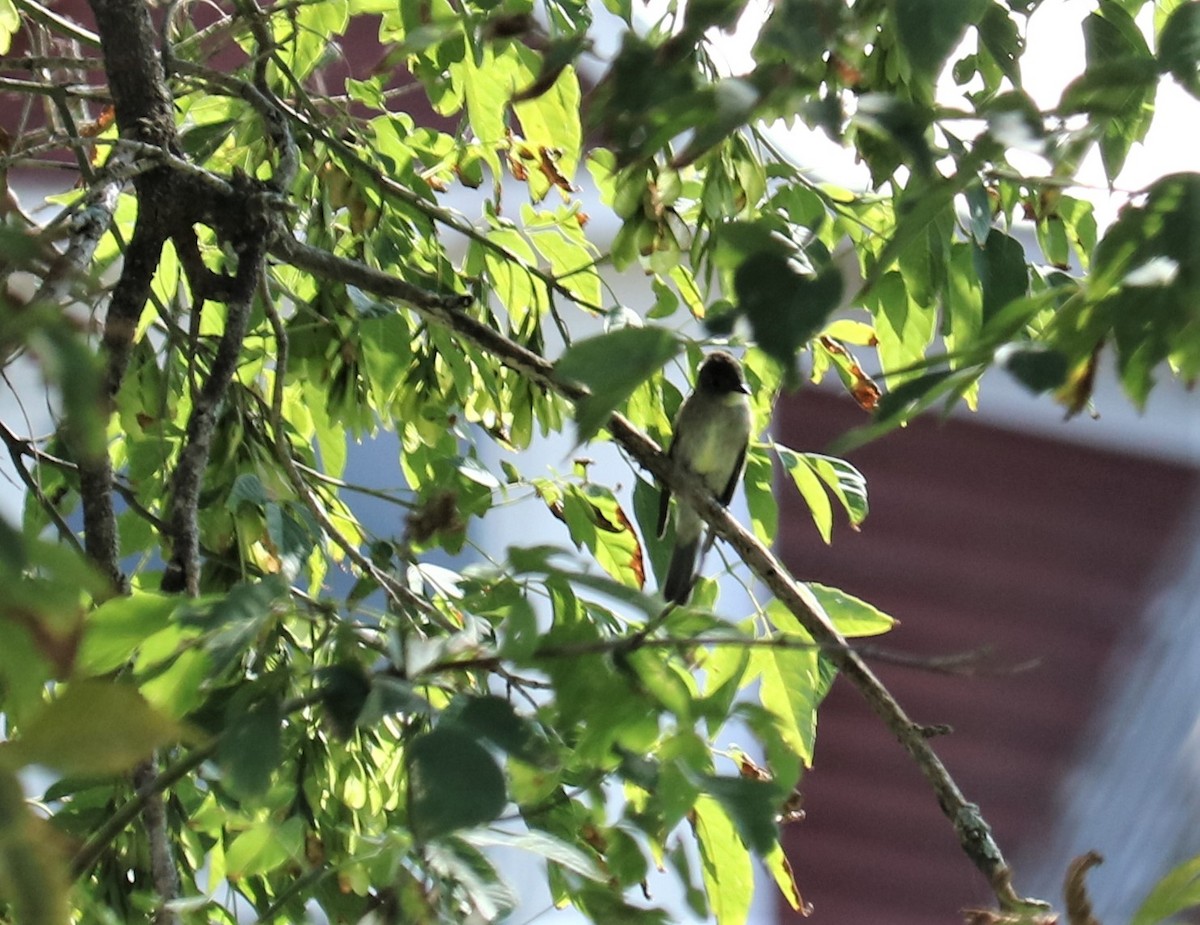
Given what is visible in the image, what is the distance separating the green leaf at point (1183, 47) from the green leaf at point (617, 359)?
14.4 inches

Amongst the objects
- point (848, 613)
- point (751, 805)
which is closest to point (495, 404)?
point (848, 613)

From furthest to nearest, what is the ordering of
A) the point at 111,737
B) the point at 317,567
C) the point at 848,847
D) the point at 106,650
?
the point at 848,847 < the point at 317,567 < the point at 106,650 < the point at 111,737

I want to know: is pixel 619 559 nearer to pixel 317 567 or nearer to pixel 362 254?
pixel 317 567

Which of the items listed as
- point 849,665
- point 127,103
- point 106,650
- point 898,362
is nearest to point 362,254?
point 127,103

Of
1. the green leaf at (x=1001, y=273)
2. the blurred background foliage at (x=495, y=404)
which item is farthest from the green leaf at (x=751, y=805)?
the green leaf at (x=1001, y=273)

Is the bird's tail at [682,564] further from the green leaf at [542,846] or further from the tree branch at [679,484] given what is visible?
the green leaf at [542,846]

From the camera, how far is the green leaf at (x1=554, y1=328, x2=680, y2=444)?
35.4 inches

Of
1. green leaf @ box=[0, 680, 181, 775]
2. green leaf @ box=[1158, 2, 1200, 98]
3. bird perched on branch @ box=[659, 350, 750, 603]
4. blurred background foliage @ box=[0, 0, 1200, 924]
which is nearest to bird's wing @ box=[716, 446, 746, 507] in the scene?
bird perched on branch @ box=[659, 350, 750, 603]

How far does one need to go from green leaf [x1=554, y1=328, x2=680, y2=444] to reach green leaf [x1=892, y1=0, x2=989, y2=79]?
0.77 feet

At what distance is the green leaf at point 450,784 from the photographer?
87 centimetres

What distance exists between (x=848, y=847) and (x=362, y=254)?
3.24 metres

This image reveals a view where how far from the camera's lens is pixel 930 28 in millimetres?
892

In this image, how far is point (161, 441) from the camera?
6.13 feet

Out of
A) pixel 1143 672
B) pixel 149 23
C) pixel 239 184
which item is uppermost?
pixel 149 23
